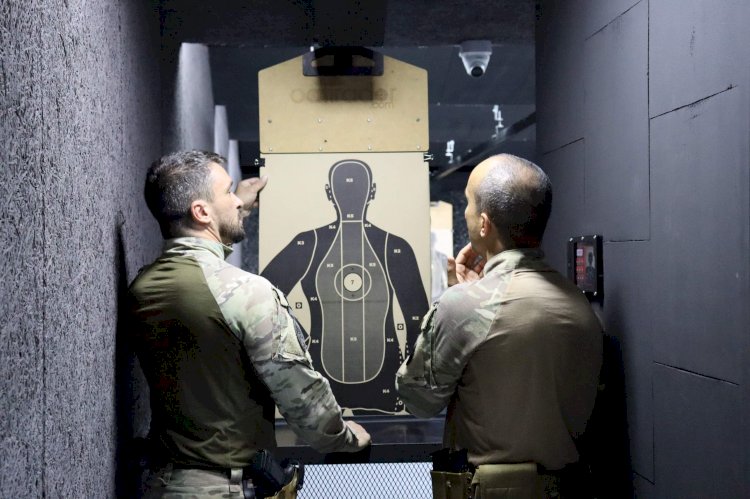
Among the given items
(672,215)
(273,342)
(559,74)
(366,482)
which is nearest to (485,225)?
(672,215)

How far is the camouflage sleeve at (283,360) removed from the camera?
135cm

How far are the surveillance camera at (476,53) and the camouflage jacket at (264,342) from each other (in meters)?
1.67

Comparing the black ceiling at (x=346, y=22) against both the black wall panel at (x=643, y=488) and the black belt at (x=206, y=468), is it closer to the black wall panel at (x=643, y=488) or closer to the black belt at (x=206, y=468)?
the black belt at (x=206, y=468)

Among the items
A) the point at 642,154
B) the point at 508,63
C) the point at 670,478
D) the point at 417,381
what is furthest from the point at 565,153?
the point at 508,63

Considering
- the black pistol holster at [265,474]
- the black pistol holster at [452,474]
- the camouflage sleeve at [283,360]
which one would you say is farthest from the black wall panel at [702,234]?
the black pistol holster at [265,474]

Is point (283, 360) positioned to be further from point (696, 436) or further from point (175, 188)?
point (696, 436)

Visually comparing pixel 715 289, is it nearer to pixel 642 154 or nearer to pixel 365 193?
pixel 642 154

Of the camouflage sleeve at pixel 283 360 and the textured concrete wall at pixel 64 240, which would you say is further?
the camouflage sleeve at pixel 283 360

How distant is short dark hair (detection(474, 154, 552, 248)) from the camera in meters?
1.44

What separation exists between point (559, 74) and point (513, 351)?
85cm

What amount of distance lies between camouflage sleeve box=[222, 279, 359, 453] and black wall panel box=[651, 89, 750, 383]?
67cm

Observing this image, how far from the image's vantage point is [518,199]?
1.44m

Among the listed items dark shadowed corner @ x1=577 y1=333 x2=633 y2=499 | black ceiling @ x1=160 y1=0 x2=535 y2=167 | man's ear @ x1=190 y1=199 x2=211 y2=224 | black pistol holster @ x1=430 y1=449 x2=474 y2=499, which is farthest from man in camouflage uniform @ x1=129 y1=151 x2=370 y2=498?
black ceiling @ x1=160 y1=0 x2=535 y2=167

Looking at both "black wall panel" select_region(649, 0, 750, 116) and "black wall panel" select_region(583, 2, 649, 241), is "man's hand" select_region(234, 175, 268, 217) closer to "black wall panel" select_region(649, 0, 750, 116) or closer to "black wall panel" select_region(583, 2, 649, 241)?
"black wall panel" select_region(583, 2, 649, 241)
